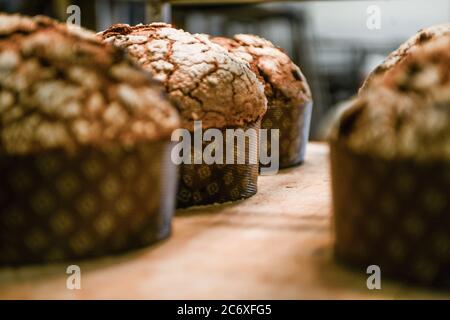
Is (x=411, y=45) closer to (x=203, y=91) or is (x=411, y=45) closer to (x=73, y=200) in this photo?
(x=203, y=91)

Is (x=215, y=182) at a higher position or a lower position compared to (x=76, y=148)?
lower

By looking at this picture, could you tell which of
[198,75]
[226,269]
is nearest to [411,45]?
[198,75]

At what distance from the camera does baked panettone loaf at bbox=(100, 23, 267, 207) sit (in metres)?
2.06

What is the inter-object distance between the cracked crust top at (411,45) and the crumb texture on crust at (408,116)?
90 centimetres

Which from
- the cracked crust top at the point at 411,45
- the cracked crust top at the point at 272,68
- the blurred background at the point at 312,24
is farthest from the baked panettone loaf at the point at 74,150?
A: the blurred background at the point at 312,24

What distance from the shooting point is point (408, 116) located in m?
1.32

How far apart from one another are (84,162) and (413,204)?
2.57ft

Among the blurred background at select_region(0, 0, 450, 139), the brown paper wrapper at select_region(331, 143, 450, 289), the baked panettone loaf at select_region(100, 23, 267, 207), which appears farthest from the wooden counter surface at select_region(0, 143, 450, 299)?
the blurred background at select_region(0, 0, 450, 139)

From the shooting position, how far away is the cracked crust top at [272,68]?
2830mm

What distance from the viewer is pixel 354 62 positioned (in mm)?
4406

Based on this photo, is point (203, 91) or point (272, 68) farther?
Answer: point (272, 68)

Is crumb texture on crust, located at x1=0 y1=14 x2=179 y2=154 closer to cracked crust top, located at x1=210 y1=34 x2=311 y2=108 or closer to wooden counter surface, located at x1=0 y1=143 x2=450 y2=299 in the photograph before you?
wooden counter surface, located at x1=0 y1=143 x2=450 y2=299

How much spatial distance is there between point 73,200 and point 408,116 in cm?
83

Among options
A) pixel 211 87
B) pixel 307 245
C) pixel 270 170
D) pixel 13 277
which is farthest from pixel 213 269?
pixel 270 170
